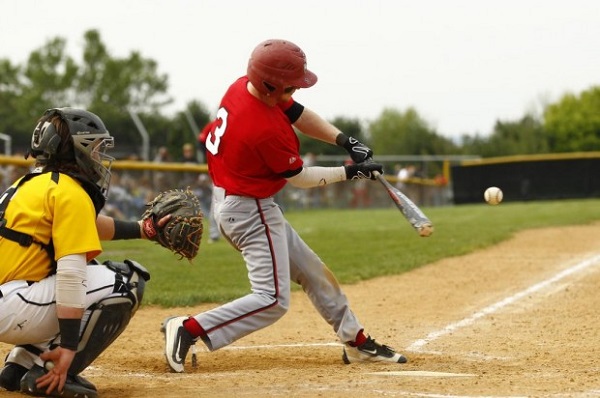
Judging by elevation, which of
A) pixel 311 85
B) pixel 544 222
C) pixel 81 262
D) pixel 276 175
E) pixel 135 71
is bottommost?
pixel 544 222

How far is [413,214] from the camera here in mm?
5336

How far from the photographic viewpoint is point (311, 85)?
5277mm

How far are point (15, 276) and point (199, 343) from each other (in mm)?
2213

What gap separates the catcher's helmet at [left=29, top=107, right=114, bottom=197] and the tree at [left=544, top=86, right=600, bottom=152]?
191 ft

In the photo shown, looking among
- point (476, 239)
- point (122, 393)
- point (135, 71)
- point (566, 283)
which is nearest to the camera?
point (122, 393)

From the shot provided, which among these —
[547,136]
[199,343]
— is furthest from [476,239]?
[547,136]

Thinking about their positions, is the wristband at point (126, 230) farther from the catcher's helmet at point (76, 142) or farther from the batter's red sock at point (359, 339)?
the batter's red sock at point (359, 339)

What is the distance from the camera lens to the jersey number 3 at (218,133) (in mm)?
5145

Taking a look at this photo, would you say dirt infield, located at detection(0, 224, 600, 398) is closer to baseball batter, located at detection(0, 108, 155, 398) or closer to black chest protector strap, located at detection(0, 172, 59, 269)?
baseball batter, located at detection(0, 108, 155, 398)

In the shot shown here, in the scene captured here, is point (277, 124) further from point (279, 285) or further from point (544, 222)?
point (544, 222)

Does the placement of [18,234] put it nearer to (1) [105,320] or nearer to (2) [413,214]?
(1) [105,320]

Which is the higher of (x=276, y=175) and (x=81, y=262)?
(x=276, y=175)

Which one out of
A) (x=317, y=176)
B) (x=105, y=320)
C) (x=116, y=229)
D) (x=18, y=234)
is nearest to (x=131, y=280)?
(x=105, y=320)

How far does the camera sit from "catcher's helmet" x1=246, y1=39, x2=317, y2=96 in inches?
199
